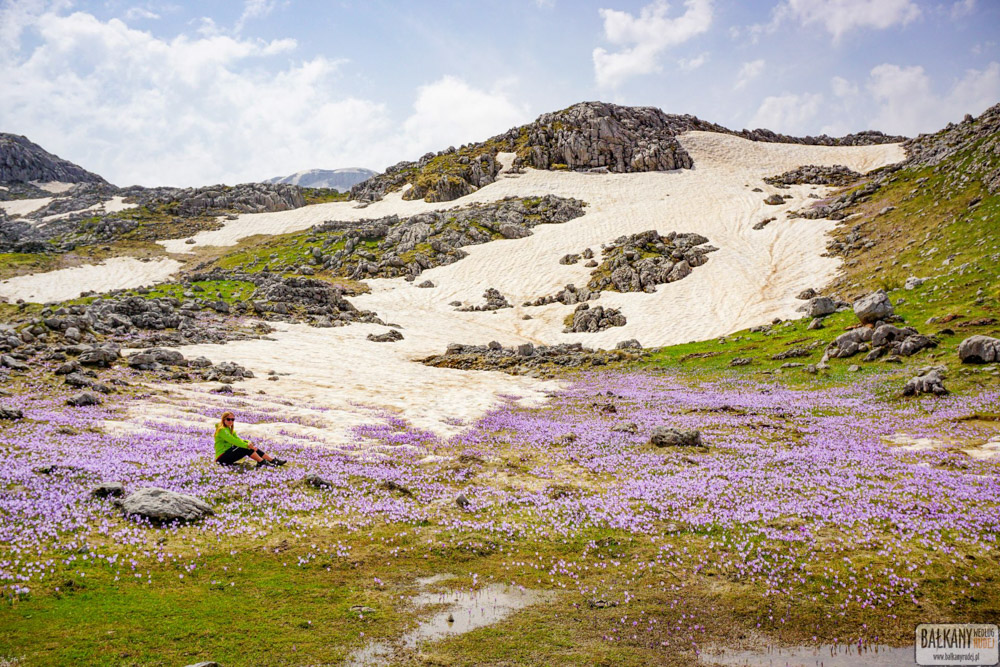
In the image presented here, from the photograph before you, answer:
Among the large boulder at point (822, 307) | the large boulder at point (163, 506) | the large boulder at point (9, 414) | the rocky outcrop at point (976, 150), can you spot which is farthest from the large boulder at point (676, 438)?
the rocky outcrop at point (976, 150)

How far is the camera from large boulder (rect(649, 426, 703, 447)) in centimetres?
2086

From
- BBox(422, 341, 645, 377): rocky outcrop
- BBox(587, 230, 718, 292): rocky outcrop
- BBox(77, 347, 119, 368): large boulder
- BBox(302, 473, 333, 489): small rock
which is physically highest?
BBox(587, 230, 718, 292): rocky outcrop

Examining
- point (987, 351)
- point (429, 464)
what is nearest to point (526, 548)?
point (429, 464)

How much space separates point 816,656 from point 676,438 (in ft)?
41.8

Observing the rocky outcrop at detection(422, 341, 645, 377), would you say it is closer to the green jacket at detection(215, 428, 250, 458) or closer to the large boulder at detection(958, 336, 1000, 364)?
the large boulder at detection(958, 336, 1000, 364)

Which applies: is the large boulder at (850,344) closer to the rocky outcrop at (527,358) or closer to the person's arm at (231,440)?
the rocky outcrop at (527,358)

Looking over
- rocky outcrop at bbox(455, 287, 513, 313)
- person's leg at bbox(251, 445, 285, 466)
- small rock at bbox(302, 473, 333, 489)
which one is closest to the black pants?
person's leg at bbox(251, 445, 285, 466)

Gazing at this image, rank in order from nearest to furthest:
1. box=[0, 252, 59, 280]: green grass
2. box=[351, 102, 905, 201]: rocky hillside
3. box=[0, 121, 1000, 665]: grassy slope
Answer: box=[0, 121, 1000, 665]: grassy slope < box=[0, 252, 59, 280]: green grass < box=[351, 102, 905, 201]: rocky hillside

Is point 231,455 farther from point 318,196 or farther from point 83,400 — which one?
point 318,196

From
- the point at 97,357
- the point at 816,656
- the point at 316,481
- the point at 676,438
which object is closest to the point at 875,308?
the point at 676,438

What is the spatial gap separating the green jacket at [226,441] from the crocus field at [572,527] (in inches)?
24.6

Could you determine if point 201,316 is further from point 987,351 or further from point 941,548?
point 987,351

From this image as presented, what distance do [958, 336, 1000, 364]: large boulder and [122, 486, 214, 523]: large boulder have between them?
35.1 m

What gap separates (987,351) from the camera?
2722cm
